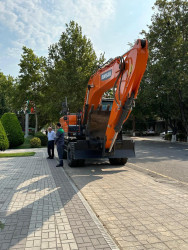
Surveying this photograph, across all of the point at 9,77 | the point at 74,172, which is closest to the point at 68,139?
the point at 74,172

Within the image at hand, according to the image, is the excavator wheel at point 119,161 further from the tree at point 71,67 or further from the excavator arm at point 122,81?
the tree at point 71,67

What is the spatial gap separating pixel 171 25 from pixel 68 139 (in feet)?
71.1

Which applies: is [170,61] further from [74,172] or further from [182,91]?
[74,172]

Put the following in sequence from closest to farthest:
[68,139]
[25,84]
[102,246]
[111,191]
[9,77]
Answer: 1. [102,246]
2. [111,191]
3. [68,139]
4. [25,84]
5. [9,77]

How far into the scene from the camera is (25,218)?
172 inches

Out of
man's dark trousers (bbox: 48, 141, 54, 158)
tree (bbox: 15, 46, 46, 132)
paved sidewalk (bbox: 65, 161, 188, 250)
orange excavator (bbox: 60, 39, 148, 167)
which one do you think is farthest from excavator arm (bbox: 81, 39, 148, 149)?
tree (bbox: 15, 46, 46, 132)

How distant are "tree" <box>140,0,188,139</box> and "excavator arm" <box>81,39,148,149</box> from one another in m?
17.7

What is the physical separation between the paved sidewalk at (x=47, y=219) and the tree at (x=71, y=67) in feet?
66.1

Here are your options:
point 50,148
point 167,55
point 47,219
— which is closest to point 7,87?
point 167,55

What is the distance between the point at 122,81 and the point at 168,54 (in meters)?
20.6

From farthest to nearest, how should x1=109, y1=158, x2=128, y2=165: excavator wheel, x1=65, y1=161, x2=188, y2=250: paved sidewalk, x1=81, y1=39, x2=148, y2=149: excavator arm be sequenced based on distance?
x1=109, y1=158, x2=128, y2=165: excavator wheel < x1=81, y1=39, x2=148, y2=149: excavator arm < x1=65, y1=161, x2=188, y2=250: paved sidewalk

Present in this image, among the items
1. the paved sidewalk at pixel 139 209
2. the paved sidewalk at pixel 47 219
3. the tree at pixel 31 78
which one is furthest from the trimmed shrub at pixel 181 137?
the paved sidewalk at pixel 47 219

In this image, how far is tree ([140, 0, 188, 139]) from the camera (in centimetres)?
2538

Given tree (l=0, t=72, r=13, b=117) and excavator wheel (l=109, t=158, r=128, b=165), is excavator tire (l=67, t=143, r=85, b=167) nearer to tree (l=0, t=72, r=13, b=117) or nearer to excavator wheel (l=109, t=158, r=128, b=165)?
excavator wheel (l=109, t=158, r=128, b=165)
